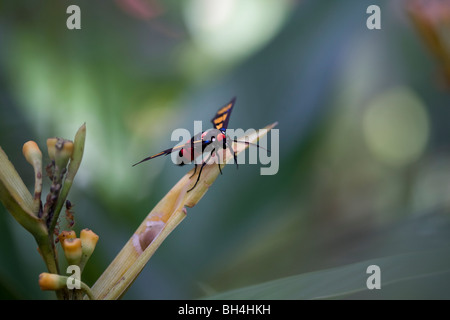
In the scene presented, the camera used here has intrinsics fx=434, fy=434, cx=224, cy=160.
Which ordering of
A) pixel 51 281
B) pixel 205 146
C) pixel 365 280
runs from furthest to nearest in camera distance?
pixel 205 146
pixel 365 280
pixel 51 281

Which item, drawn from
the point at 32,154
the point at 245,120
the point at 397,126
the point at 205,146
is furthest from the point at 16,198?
the point at 397,126

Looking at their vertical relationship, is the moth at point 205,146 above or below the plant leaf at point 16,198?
above

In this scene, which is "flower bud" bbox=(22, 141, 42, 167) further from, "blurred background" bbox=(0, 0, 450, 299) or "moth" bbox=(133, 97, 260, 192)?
"blurred background" bbox=(0, 0, 450, 299)

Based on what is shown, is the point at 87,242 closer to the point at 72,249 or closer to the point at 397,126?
the point at 72,249

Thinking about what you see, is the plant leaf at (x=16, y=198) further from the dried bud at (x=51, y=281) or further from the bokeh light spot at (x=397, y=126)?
the bokeh light spot at (x=397, y=126)

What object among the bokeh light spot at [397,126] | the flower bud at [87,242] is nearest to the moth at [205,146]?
the flower bud at [87,242]

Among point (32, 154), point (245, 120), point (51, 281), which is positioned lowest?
point (51, 281)

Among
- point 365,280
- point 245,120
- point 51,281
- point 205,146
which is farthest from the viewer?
point 245,120

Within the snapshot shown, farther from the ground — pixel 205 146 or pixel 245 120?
pixel 245 120
